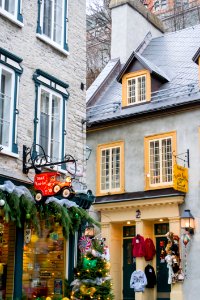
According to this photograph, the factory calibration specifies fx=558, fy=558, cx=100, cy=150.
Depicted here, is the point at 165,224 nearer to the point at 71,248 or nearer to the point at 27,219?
the point at 71,248

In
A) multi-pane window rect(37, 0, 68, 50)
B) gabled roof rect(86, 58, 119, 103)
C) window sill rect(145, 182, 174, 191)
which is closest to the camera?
multi-pane window rect(37, 0, 68, 50)

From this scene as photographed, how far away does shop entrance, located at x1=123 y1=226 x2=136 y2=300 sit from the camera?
2025cm

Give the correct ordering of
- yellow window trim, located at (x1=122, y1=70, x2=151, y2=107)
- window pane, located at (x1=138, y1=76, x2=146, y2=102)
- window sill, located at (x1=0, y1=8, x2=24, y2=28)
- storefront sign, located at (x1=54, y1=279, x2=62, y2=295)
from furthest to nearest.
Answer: window pane, located at (x1=138, y1=76, x2=146, y2=102) < yellow window trim, located at (x1=122, y1=70, x2=151, y2=107) < storefront sign, located at (x1=54, y1=279, x2=62, y2=295) < window sill, located at (x1=0, y1=8, x2=24, y2=28)

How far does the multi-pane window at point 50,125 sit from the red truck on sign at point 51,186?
164 centimetres

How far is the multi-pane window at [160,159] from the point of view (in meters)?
19.6

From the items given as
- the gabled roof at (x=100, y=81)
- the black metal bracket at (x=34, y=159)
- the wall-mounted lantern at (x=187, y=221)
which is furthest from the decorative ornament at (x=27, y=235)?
the gabled roof at (x=100, y=81)

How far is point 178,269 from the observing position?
60.2 feet

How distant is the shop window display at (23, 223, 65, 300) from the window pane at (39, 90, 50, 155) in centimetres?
205

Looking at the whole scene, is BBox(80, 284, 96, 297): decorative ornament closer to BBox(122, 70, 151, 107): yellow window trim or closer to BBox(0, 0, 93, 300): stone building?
BBox(0, 0, 93, 300): stone building

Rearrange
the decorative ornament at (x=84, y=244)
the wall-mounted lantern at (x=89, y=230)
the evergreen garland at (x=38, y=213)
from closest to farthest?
the evergreen garland at (x=38, y=213)
the decorative ornament at (x=84, y=244)
the wall-mounted lantern at (x=89, y=230)

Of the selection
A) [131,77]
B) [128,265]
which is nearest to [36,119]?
[131,77]

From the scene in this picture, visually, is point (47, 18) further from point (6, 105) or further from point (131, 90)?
point (131, 90)

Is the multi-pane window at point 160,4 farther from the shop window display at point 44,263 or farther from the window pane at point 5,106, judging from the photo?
the shop window display at point 44,263

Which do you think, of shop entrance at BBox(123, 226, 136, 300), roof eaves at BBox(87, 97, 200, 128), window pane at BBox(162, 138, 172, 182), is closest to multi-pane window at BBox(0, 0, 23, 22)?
roof eaves at BBox(87, 97, 200, 128)
